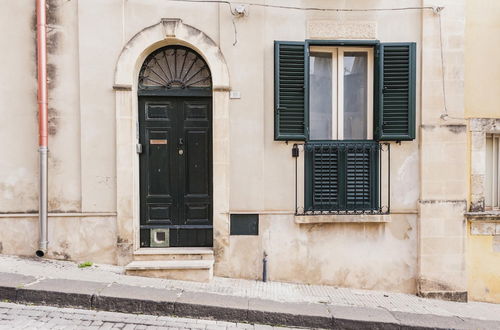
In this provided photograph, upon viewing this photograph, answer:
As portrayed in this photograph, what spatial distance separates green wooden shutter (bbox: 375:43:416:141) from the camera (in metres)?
5.76

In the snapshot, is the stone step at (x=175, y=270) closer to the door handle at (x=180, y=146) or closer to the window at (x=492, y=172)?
the door handle at (x=180, y=146)

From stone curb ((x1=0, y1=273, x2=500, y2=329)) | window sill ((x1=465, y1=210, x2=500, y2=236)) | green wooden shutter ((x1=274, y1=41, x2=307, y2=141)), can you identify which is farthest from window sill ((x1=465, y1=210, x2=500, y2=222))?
green wooden shutter ((x1=274, y1=41, x2=307, y2=141))

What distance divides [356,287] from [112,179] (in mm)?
4278

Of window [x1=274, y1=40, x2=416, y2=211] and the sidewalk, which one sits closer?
the sidewalk

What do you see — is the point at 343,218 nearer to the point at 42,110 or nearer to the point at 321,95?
the point at 321,95

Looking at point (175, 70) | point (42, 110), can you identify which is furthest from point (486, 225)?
point (42, 110)

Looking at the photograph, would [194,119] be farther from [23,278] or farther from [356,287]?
[356,287]

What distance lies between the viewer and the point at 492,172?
6.18 metres

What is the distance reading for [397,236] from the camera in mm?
5863

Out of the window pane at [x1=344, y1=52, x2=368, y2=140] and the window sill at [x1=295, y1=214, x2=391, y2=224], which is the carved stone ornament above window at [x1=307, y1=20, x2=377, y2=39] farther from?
the window sill at [x1=295, y1=214, x2=391, y2=224]

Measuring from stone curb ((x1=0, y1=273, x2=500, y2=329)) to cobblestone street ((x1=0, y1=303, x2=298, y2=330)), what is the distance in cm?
8

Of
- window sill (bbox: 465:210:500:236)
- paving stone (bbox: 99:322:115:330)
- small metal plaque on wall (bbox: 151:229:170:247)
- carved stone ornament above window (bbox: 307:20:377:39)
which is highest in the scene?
carved stone ornament above window (bbox: 307:20:377:39)

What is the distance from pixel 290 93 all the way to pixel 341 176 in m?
1.58

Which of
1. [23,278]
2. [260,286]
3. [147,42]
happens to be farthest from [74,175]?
[260,286]
